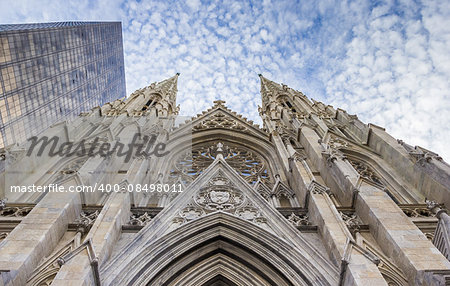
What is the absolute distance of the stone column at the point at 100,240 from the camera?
6.76 m

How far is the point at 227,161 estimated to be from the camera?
17109 millimetres

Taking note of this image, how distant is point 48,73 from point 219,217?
3369 centimetres

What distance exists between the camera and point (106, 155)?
13.1m

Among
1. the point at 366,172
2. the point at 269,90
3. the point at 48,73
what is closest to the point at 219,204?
the point at 366,172

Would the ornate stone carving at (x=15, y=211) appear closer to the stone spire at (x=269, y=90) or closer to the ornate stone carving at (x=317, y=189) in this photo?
the ornate stone carving at (x=317, y=189)

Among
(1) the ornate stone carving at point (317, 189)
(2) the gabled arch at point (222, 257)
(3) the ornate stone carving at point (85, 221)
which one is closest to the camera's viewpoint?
(2) the gabled arch at point (222, 257)

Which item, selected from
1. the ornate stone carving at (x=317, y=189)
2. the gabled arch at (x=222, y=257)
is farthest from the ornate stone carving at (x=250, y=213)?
the ornate stone carving at (x=317, y=189)

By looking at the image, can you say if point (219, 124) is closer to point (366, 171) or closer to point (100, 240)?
point (366, 171)

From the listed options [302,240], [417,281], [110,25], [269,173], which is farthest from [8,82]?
[110,25]

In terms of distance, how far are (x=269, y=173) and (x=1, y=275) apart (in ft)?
37.9

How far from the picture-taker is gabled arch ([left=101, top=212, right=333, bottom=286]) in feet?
26.2

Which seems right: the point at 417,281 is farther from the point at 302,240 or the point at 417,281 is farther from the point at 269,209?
the point at 269,209

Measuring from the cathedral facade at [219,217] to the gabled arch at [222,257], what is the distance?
3 cm

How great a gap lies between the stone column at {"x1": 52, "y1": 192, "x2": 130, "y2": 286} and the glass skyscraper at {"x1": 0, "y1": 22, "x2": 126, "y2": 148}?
2137 cm
